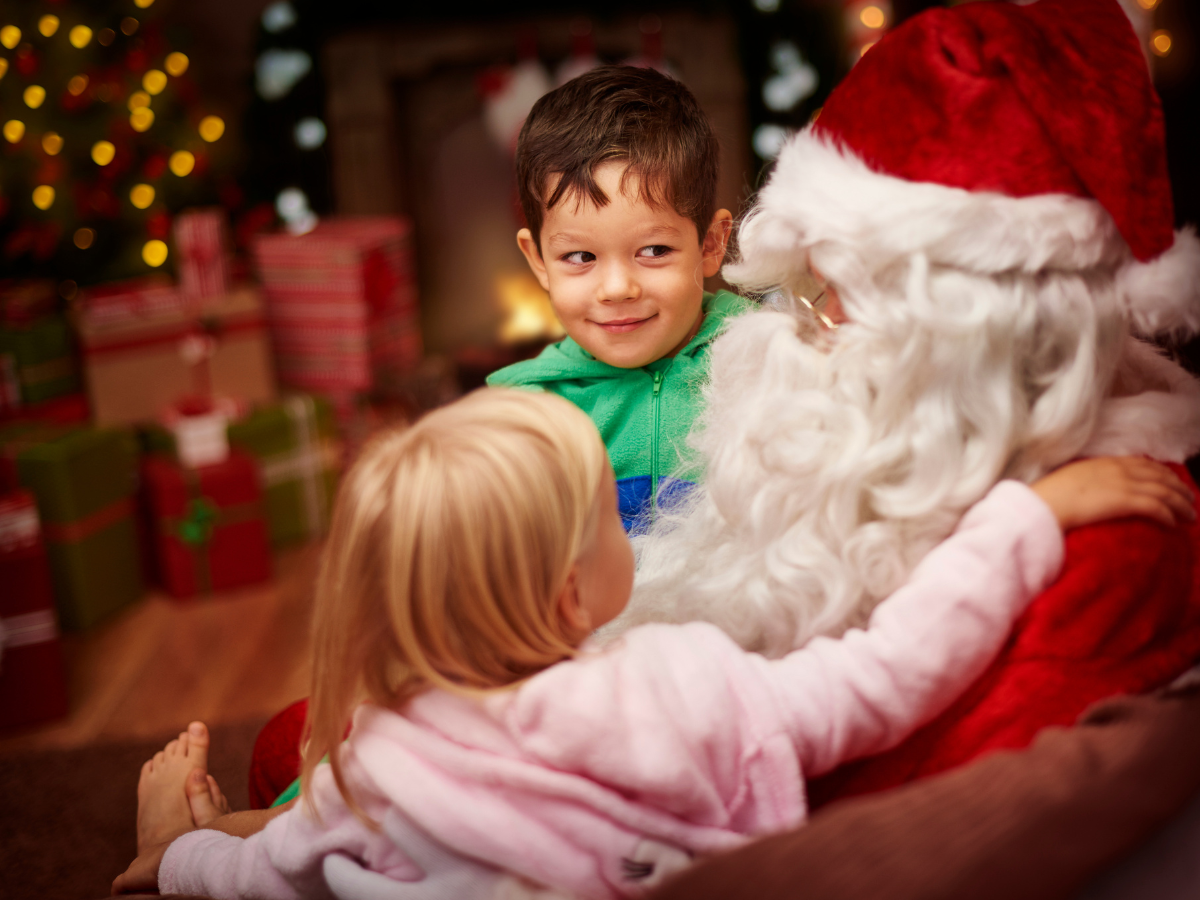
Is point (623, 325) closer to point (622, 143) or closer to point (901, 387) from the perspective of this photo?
point (622, 143)

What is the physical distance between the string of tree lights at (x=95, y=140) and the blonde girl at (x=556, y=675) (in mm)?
2175

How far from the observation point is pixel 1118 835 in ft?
2.34

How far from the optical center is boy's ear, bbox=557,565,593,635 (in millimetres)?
835

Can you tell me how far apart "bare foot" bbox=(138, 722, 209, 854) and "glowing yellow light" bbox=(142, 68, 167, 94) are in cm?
210

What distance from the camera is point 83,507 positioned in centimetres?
223

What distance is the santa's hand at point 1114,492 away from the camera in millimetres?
819

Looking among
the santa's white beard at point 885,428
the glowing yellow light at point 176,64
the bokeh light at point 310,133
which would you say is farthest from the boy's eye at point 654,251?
the bokeh light at point 310,133

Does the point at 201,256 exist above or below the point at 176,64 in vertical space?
below

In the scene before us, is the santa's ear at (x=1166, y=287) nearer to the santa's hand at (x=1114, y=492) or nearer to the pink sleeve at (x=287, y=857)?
the santa's hand at (x=1114, y=492)

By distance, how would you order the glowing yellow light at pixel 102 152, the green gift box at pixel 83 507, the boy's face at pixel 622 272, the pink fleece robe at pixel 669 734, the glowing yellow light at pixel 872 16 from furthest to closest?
the glowing yellow light at pixel 872 16 < the glowing yellow light at pixel 102 152 < the green gift box at pixel 83 507 < the boy's face at pixel 622 272 < the pink fleece robe at pixel 669 734

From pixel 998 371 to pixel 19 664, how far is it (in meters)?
1.83

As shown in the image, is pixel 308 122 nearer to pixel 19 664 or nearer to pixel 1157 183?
pixel 19 664

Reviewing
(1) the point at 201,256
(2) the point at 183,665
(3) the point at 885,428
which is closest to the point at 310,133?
(1) the point at 201,256

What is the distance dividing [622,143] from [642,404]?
313 millimetres
